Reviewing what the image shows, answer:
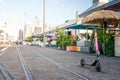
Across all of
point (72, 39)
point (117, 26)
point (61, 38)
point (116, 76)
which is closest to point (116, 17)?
point (117, 26)

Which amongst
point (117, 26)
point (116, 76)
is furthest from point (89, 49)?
point (116, 76)

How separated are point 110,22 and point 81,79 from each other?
1352 cm

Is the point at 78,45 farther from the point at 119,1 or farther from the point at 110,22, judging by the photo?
the point at 119,1

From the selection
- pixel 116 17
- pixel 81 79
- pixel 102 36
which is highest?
pixel 116 17

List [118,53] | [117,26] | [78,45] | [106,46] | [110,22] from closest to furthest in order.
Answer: [118,53] < [106,46] < [110,22] < [117,26] < [78,45]

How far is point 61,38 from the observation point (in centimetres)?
3322

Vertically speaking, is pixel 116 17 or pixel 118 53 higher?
pixel 116 17

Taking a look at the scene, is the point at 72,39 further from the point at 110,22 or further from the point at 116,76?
the point at 116,76

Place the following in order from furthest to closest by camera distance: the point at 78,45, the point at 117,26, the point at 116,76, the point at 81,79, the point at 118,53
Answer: the point at 78,45 < the point at 117,26 < the point at 118,53 < the point at 116,76 < the point at 81,79

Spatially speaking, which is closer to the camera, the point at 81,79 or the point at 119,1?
the point at 81,79

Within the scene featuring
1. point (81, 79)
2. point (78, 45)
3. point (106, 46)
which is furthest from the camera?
point (78, 45)

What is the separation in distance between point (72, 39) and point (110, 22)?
9810mm

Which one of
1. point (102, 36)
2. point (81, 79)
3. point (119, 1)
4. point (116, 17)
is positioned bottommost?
point (81, 79)

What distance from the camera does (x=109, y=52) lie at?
61.2 feet
